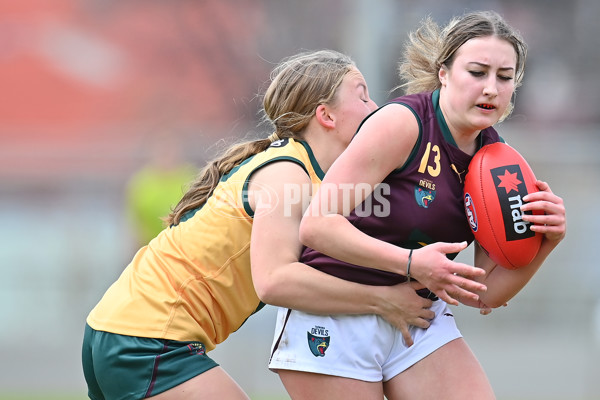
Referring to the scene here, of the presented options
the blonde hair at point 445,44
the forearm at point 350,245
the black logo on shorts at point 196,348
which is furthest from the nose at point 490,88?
the black logo on shorts at point 196,348

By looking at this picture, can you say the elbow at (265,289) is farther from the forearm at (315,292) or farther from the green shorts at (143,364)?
the green shorts at (143,364)

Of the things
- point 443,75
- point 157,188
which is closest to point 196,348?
point 443,75

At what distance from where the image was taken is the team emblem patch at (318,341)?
10.1 feet

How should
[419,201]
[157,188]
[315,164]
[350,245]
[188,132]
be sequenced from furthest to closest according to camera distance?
[188,132], [157,188], [315,164], [419,201], [350,245]

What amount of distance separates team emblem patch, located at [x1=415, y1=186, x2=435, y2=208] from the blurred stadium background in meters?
1.20

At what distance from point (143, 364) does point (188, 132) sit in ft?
27.9

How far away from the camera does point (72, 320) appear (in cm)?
845

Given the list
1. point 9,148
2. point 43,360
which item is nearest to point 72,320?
point 43,360

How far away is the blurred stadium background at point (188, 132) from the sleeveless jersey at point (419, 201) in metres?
1.09

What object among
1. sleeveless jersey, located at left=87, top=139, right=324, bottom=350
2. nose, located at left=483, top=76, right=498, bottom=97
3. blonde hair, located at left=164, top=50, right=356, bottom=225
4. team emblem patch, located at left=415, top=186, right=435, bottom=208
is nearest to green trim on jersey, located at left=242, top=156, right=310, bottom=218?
sleeveless jersey, located at left=87, top=139, right=324, bottom=350

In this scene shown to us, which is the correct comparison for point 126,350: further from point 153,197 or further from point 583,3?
point 583,3

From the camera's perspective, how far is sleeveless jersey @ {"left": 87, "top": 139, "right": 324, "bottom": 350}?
3152mm

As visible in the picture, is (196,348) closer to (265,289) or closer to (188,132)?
(265,289)

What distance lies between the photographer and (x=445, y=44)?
10.2 ft
